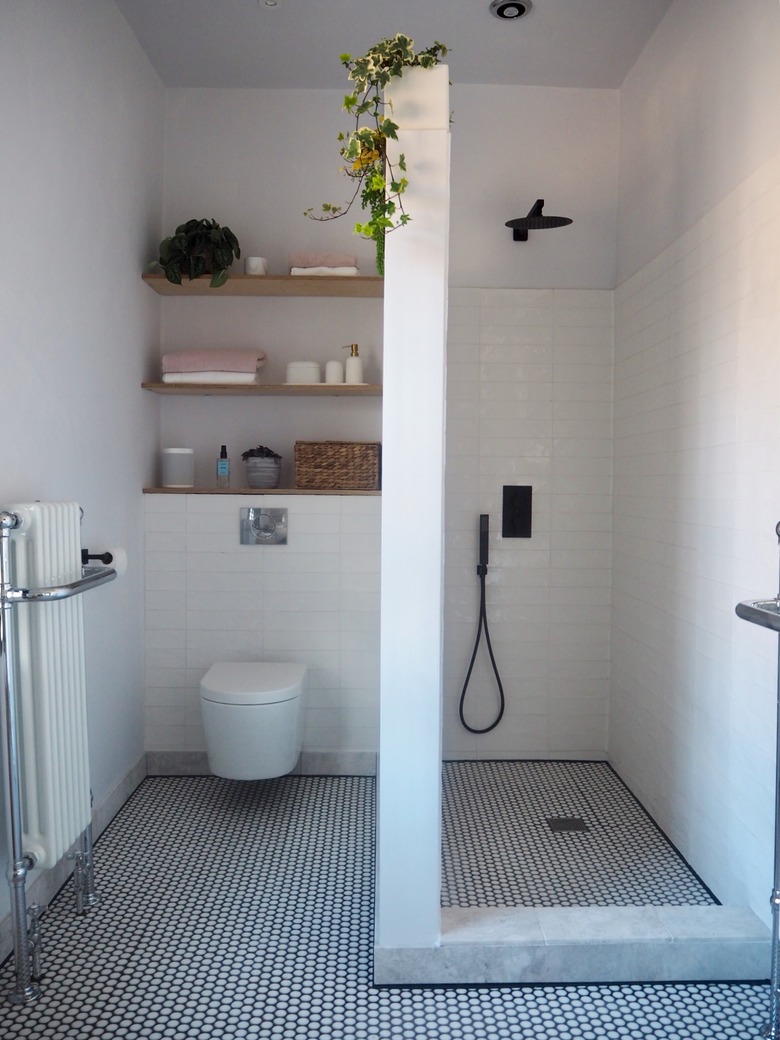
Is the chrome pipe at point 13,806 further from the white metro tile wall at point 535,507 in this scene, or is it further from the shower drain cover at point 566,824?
the white metro tile wall at point 535,507

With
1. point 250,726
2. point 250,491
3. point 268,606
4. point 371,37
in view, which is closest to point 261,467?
point 250,491

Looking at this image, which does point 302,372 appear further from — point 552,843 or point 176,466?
point 552,843

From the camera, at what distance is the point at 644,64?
3.05 metres

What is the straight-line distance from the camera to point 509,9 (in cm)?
281

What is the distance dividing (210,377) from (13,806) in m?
1.77

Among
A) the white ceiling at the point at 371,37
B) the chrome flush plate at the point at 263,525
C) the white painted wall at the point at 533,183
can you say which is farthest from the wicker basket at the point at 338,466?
the white ceiling at the point at 371,37

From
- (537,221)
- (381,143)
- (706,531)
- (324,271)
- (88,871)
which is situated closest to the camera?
(381,143)

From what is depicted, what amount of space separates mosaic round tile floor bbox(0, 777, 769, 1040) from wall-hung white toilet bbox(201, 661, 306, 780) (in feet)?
0.80

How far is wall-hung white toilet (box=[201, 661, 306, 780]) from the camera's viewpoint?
2770 millimetres

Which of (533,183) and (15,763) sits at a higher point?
(533,183)

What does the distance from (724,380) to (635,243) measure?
1.08 m

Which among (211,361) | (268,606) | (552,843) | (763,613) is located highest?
(211,361)

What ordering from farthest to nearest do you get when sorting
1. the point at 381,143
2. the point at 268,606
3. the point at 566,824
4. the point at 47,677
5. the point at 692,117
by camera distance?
the point at 268,606 → the point at 566,824 → the point at 692,117 → the point at 47,677 → the point at 381,143

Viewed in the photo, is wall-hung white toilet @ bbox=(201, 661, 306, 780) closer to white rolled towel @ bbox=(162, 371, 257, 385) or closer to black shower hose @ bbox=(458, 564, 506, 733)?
black shower hose @ bbox=(458, 564, 506, 733)
